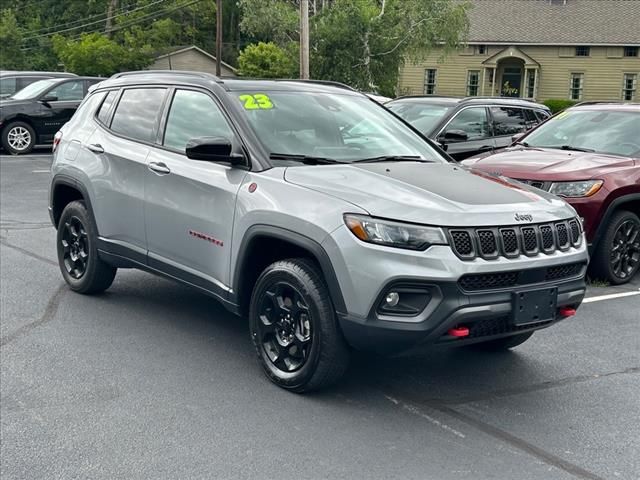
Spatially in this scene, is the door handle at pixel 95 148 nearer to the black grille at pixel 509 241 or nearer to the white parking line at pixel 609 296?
the black grille at pixel 509 241

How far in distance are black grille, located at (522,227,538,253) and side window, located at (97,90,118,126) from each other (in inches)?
144

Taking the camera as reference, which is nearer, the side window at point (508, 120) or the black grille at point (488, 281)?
the black grille at point (488, 281)

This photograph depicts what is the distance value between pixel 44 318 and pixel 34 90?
1377 centimetres

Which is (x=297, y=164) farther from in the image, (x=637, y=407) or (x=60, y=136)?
(x=60, y=136)

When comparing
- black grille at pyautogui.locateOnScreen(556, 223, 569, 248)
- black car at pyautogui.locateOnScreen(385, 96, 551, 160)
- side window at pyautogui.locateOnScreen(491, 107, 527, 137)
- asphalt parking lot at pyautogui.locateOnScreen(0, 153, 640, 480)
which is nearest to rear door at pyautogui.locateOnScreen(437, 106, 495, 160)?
black car at pyautogui.locateOnScreen(385, 96, 551, 160)

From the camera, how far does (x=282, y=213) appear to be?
4.77m

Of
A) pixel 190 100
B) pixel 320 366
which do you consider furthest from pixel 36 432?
pixel 190 100

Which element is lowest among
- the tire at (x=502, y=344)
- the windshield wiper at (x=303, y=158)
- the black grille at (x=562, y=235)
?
the tire at (x=502, y=344)

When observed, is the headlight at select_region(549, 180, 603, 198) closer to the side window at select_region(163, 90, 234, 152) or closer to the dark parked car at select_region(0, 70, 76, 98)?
the side window at select_region(163, 90, 234, 152)

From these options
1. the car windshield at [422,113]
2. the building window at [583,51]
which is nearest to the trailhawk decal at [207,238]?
the car windshield at [422,113]

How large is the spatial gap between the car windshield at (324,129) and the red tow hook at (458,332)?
1486 mm

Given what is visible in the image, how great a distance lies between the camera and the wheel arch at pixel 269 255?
4457mm

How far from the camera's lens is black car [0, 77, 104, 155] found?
18375mm

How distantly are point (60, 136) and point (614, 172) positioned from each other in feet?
16.6
